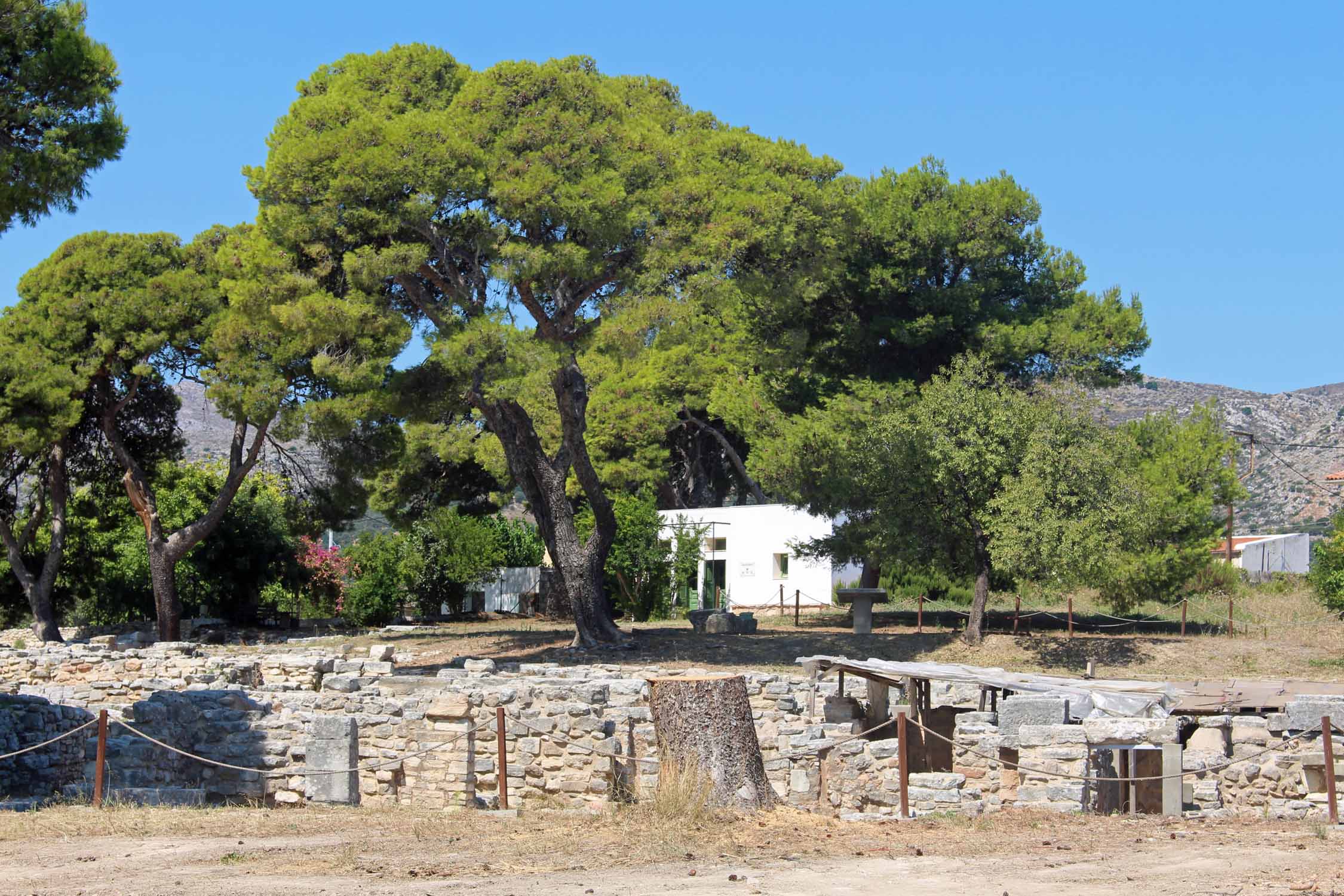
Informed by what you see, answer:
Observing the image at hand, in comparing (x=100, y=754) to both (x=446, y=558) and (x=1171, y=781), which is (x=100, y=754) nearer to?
(x=1171, y=781)

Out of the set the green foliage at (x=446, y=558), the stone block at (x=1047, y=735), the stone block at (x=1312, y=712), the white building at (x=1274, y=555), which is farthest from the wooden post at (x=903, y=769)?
the white building at (x=1274, y=555)

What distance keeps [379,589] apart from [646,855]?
2985 centimetres

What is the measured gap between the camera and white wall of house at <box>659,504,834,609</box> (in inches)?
1463

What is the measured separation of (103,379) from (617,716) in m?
21.4

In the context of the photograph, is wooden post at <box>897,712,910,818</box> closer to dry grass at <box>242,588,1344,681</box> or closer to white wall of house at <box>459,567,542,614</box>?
dry grass at <box>242,588,1344,681</box>

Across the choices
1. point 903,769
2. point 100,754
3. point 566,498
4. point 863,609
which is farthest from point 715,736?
point 863,609

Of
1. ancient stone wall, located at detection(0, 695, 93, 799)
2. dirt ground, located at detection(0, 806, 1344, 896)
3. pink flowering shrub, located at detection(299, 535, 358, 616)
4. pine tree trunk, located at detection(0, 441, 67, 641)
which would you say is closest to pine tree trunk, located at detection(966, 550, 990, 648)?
dirt ground, located at detection(0, 806, 1344, 896)

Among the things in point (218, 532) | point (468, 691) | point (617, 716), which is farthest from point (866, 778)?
point (218, 532)

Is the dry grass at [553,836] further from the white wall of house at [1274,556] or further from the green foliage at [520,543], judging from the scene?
the white wall of house at [1274,556]

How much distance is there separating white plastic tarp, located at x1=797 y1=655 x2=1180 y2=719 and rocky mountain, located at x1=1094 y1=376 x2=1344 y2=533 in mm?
65090

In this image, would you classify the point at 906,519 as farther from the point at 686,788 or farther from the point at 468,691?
the point at 686,788

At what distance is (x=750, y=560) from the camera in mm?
38719

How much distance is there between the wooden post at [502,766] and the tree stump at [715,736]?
1713mm

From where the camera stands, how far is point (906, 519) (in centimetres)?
2673
